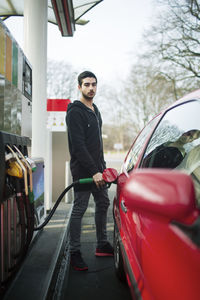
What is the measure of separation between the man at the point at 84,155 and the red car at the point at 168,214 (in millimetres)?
1062

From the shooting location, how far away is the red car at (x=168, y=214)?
2.87ft

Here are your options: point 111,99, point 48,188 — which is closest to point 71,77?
point 111,99

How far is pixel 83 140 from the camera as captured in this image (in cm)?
314

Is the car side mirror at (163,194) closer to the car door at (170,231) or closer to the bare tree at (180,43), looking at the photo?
the car door at (170,231)

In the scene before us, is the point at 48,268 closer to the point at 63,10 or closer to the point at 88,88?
the point at 88,88

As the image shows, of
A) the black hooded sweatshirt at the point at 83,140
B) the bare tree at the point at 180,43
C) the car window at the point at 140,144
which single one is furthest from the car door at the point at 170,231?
the bare tree at the point at 180,43

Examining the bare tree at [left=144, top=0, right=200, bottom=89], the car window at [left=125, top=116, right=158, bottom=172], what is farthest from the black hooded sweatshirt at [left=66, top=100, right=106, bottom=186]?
the bare tree at [left=144, top=0, right=200, bottom=89]

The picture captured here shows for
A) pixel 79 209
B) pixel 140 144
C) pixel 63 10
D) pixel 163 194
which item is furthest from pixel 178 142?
pixel 63 10

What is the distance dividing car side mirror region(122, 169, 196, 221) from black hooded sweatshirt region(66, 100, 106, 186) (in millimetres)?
2101

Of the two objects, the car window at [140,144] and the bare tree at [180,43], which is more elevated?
→ the bare tree at [180,43]

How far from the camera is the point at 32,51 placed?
15.4 feet

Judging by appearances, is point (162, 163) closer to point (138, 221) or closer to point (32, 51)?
point (138, 221)

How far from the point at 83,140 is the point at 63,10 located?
283cm

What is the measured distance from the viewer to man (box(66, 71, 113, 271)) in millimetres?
3104
